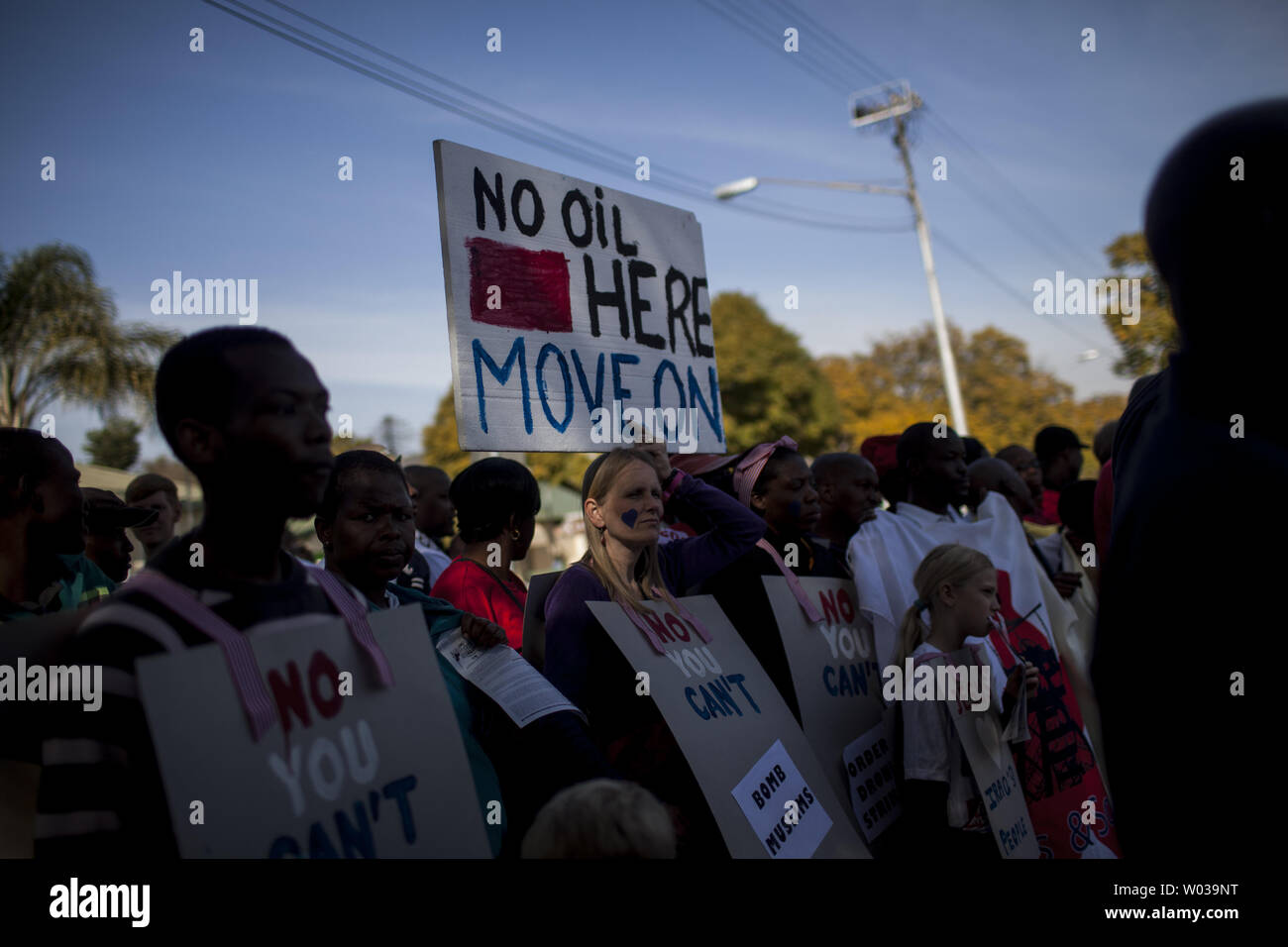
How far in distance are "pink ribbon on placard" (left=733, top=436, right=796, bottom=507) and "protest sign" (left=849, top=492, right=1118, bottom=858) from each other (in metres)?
0.52

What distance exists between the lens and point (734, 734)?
121 inches

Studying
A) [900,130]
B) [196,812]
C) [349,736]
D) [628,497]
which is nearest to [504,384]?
[628,497]

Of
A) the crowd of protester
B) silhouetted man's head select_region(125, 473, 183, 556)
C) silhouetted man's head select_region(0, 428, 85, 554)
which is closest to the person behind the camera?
the crowd of protester

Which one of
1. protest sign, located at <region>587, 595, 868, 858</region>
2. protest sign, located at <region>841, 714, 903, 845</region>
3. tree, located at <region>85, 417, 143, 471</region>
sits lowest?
protest sign, located at <region>841, 714, 903, 845</region>

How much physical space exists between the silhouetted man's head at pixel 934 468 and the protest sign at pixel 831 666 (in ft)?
2.83

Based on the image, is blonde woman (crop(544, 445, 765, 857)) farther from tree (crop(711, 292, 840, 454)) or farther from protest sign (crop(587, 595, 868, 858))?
tree (crop(711, 292, 840, 454))

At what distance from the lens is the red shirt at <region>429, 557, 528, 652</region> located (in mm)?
3408

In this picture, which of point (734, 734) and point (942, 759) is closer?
point (734, 734)

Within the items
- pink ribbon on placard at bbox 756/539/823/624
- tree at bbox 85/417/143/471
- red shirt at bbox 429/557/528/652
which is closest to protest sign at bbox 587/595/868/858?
pink ribbon on placard at bbox 756/539/823/624

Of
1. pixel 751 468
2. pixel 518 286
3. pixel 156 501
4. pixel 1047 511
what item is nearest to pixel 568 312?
pixel 518 286

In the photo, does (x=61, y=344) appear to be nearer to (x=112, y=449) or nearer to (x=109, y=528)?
(x=109, y=528)

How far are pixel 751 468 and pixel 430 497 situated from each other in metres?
2.62
